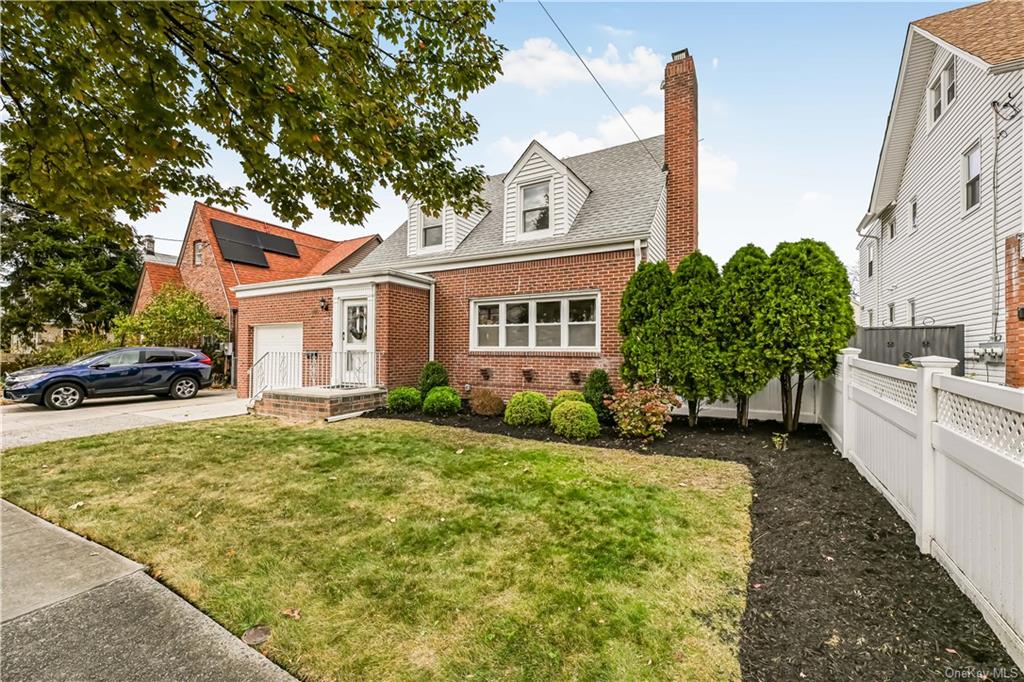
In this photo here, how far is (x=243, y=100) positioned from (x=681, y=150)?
31.3 ft

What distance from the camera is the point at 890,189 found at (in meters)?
13.8

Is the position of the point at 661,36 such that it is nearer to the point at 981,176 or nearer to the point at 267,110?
Answer: the point at 981,176

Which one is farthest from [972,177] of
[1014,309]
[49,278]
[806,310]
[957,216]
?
[49,278]

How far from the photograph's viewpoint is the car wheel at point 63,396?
35.8ft

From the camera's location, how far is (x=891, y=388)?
3848 millimetres

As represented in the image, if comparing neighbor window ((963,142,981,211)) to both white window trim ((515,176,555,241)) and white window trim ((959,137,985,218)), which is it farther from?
white window trim ((515,176,555,241))

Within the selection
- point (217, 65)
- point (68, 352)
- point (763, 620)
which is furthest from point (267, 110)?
point (68, 352)

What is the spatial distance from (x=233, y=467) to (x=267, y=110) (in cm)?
442

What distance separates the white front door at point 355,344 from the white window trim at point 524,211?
428cm

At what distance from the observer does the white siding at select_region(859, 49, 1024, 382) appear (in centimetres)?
799

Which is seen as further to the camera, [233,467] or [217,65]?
[233,467]

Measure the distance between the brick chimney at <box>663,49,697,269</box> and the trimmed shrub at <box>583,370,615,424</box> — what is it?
3491 mm

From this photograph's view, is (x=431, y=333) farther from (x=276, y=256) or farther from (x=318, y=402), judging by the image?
(x=276, y=256)

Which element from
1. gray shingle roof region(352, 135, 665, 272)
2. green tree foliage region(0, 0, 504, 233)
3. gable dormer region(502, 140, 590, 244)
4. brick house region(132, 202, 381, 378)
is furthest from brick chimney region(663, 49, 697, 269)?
brick house region(132, 202, 381, 378)
